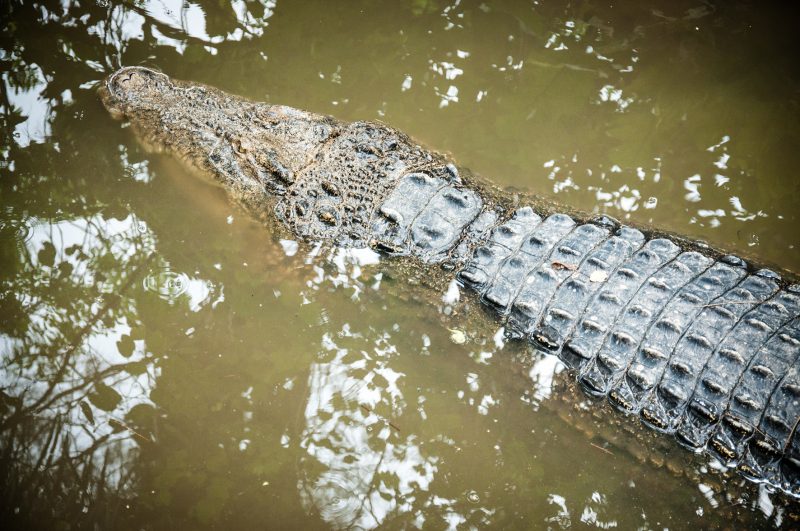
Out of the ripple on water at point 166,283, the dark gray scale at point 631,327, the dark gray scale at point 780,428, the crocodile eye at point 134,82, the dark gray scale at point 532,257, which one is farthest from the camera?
the crocodile eye at point 134,82

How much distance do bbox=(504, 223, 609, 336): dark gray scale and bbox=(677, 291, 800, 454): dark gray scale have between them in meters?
0.75

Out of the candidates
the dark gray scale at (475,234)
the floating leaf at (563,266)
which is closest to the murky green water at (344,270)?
the dark gray scale at (475,234)

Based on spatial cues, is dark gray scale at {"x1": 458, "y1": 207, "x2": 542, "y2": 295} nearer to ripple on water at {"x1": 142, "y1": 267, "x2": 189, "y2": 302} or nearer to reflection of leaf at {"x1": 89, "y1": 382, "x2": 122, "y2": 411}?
ripple on water at {"x1": 142, "y1": 267, "x2": 189, "y2": 302}

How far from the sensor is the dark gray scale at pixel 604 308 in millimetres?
2311

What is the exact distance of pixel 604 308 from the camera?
2.33 metres

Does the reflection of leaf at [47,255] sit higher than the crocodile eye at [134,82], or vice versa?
the crocodile eye at [134,82]

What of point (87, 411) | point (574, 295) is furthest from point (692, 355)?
point (87, 411)

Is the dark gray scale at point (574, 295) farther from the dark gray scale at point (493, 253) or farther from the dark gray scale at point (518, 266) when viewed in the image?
the dark gray scale at point (493, 253)

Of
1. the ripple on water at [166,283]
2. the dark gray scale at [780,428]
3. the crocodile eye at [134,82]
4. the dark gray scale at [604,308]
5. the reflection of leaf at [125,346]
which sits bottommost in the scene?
the dark gray scale at [780,428]

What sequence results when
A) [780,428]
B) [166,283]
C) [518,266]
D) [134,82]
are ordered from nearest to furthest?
[780,428] → [518,266] → [166,283] → [134,82]

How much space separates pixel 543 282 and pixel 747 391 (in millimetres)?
984

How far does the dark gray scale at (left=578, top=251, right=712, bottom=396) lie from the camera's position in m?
2.25

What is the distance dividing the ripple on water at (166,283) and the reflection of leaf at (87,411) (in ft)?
2.30

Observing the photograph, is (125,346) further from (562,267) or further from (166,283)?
(562,267)
